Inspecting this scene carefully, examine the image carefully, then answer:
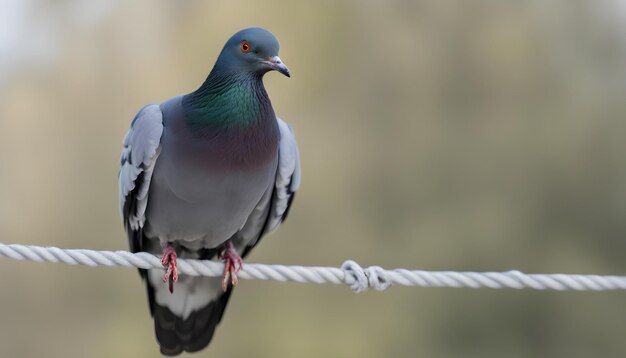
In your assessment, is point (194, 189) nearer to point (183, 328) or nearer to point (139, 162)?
point (139, 162)

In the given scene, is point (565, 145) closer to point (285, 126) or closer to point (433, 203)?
point (433, 203)

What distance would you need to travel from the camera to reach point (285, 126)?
121 inches

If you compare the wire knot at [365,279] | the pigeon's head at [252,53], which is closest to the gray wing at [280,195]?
the pigeon's head at [252,53]

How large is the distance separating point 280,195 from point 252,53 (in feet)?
1.86

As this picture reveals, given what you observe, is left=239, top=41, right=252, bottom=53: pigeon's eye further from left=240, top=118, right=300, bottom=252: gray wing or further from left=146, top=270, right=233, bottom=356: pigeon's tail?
left=146, top=270, right=233, bottom=356: pigeon's tail

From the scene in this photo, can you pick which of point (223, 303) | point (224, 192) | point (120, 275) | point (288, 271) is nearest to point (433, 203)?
point (120, 275)

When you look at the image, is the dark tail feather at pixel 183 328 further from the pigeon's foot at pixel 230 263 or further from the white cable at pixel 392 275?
the white cable at pixel 392 275

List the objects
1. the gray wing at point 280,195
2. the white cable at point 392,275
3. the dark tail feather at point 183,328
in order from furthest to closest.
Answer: the dark tail feather at point 183,328 < the gray wing at point 280,195 < the white cable at point 392,275

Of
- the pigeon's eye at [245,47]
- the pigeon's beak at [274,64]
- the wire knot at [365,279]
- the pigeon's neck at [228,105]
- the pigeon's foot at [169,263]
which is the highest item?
the pigeon's eye at [245,47]

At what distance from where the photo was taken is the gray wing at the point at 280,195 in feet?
9.82

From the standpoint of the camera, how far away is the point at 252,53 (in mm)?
2826

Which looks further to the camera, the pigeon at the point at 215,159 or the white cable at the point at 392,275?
the pigeon at the point at 215,159

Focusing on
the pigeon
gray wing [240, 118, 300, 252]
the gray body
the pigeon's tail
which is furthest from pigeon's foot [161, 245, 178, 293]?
the pigeon's tail

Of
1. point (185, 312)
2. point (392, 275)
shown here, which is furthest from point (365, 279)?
point (185, 312)
